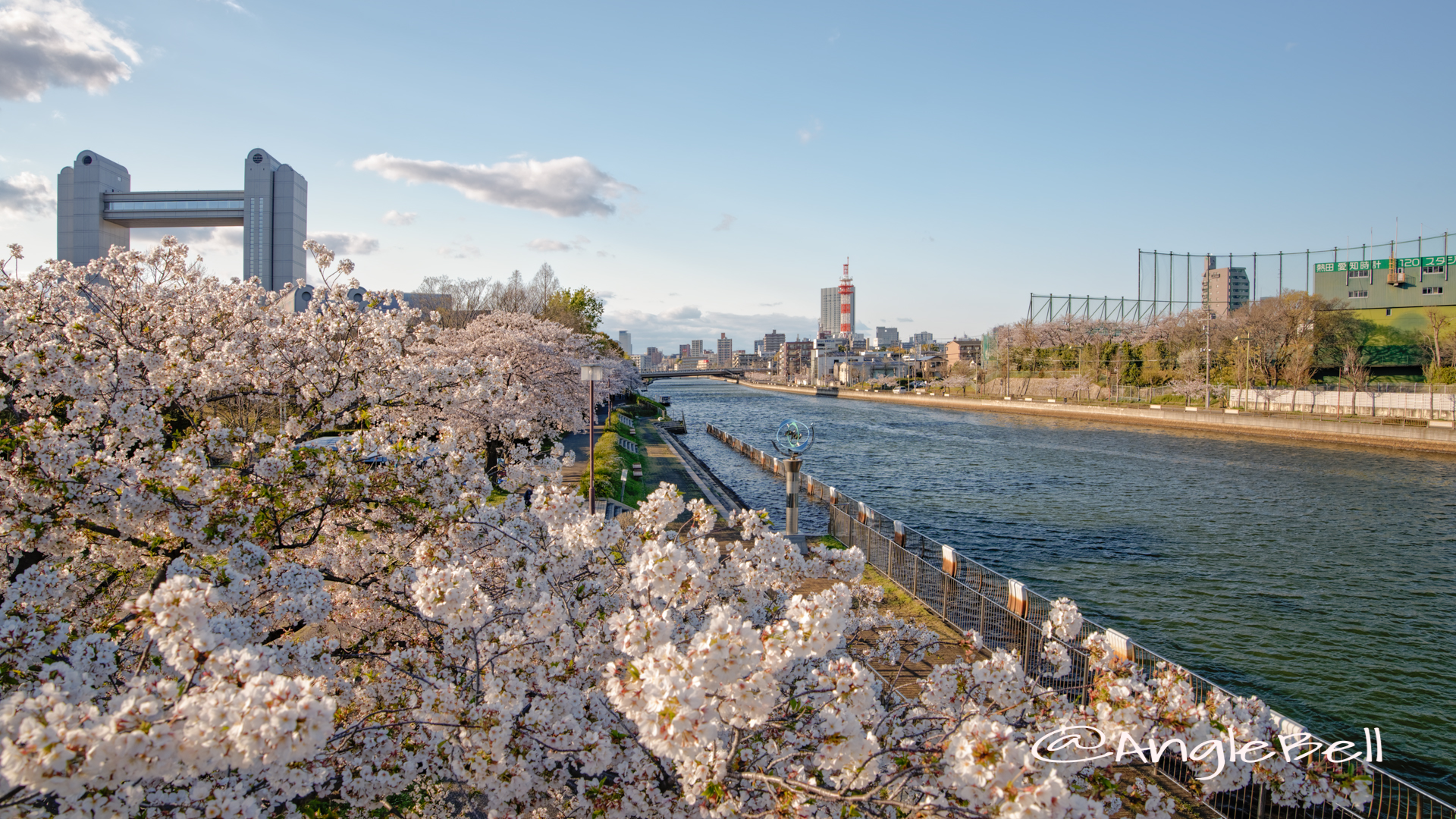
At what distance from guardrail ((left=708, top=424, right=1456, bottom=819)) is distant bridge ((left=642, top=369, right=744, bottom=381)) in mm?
96514

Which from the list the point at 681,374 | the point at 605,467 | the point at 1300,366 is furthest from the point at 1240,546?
the point at 681,374

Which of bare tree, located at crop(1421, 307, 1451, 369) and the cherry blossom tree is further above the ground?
bare tree, located at crop(1421, 307, 1451, 369)

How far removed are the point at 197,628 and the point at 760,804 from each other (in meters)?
3.34

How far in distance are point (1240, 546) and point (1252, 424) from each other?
1504 inches

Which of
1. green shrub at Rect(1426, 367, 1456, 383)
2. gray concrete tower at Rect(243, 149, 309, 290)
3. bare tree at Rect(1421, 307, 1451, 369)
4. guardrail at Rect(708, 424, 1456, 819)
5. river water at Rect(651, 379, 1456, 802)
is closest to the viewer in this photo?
guardrail at Rect(708, 424, 1456, 819)

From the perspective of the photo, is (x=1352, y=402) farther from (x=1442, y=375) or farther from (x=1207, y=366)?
(x=1442, y=375)

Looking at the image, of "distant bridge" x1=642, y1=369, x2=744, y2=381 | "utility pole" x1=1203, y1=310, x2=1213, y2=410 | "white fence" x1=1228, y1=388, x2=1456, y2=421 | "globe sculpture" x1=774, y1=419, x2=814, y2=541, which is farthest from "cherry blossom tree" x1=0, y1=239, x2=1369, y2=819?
"distant bridge" x1=642, y1=369, x2=744, y2=381

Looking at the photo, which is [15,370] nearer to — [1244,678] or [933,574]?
[933,574]

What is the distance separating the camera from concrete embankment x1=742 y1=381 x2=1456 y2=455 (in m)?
42.6

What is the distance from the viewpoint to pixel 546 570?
5.91 metres

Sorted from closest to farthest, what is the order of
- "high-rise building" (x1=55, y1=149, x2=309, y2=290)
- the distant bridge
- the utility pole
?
1. "high-rise building" (x1=55, y1=149, x2=309, y2=290)
2. the utility pole
3. the distant bridge

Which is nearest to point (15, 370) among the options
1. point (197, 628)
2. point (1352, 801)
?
point (197, 628)

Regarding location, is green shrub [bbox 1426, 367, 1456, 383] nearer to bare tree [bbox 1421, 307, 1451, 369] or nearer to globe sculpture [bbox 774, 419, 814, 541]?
bare tree [bbox 1421, 307, 1451, 369]

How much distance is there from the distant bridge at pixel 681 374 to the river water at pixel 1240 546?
68.8 m
